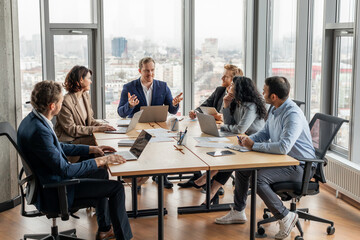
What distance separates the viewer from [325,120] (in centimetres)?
416

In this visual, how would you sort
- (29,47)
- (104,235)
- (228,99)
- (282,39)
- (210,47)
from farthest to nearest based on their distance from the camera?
(210,47), (282,39), (29,47), (228,99), (104,235)

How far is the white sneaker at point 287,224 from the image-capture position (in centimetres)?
395

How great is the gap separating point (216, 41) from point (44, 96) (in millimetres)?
4707

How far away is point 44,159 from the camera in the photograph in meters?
3.28

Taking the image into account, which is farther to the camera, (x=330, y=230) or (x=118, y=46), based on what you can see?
(x=118, y=46)

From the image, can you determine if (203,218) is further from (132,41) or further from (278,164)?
(132,41)

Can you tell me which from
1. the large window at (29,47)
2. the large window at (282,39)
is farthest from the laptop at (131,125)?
the large window at (282,39)

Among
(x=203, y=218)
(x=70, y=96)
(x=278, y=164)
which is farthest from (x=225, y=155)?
(x=70, y=96)

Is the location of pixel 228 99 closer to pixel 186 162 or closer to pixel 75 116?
pixel 75 116

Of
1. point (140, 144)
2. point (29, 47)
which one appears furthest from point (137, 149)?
point (29, 47)

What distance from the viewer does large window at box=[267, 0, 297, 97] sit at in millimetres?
6457

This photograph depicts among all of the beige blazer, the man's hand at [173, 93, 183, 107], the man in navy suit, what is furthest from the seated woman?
the beige blazer

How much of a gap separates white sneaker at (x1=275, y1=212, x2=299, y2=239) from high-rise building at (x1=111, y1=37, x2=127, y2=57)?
4.28 metres

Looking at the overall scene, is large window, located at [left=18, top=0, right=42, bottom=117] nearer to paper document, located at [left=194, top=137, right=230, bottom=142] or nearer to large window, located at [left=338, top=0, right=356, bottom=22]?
paper document, located at [left=194, top=137, right=230, bottom=142]
